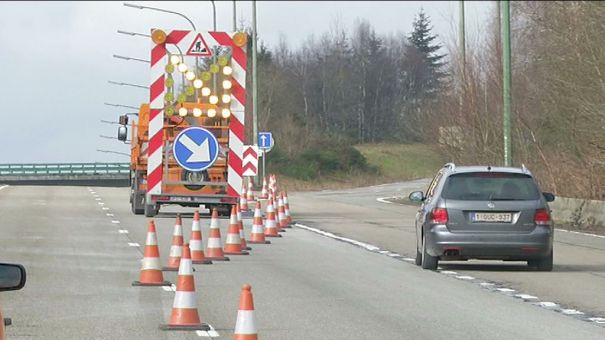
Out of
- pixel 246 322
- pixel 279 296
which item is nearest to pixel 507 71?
pixel 279 296

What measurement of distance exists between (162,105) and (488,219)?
44.6 ft

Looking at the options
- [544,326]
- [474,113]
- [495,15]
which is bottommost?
[544,326]

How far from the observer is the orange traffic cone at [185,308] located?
39.4 feet

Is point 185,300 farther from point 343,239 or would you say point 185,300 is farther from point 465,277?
point 343,239

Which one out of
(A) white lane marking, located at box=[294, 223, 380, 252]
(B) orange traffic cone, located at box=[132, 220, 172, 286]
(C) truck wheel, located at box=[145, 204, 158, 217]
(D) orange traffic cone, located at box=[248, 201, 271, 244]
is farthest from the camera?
(C) truck wheel, located at box=[145, 204, 158, 217]

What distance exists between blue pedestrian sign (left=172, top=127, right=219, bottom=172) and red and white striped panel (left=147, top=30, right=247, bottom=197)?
4.60ft

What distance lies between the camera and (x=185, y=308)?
39.6 ft

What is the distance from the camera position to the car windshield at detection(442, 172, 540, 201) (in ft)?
62.5

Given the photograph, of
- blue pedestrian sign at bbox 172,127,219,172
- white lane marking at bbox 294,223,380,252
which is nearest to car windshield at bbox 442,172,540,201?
white lane marking at bbox 294,223,380,252

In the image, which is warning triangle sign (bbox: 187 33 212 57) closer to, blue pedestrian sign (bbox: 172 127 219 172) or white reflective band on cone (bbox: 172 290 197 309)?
blue pedestrian sign (bbox: 172 127 219 172)

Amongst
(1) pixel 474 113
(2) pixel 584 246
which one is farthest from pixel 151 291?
(1) pixel 474 113

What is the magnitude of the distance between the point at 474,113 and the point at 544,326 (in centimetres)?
3091

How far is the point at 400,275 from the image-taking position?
725 inches

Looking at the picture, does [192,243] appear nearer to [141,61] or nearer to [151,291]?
[151,291]
